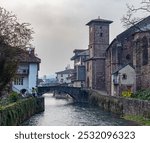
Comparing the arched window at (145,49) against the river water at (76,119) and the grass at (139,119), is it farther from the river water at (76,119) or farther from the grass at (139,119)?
the grass at (139,119)

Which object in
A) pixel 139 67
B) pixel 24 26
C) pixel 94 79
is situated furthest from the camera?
pixel 94 79

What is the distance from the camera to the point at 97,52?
77125 millimetres

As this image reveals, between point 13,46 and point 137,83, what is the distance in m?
28.4

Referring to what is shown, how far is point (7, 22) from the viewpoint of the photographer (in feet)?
87.0

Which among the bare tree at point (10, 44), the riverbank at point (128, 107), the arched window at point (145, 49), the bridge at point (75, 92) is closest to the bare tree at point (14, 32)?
the bare tree at point (10, 44)

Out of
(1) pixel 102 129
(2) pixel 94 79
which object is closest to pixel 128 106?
(1) pixel 102 129

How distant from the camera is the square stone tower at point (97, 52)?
75375mm

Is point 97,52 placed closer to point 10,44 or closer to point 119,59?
point 119,59

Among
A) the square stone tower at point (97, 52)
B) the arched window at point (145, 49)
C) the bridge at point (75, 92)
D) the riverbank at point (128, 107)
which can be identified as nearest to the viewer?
the riverbank at point (128, 107)

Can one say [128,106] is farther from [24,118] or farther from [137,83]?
[137,83]

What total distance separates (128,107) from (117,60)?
85.8 ft

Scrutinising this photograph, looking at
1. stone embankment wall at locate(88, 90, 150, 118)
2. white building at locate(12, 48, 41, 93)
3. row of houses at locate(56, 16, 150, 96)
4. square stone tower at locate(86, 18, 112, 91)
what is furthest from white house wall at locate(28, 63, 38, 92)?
square stone tower at locate(86, 18, 112, 91)

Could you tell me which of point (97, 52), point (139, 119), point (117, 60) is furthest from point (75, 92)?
point (139, 119)

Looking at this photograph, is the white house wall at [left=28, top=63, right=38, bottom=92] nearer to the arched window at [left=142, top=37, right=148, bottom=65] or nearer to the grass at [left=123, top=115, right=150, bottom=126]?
the arched window at [left=142, top=37, right=148, bottom=65]
